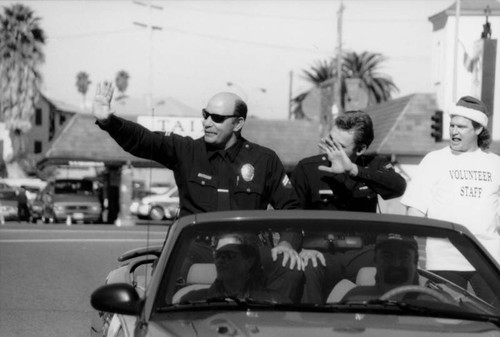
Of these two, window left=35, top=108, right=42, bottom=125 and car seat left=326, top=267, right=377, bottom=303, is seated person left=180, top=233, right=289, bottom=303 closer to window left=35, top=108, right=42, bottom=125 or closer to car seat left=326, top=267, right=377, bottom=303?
car seat left=326, top=267, right=377, bottom=303

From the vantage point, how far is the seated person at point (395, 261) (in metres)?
5.24

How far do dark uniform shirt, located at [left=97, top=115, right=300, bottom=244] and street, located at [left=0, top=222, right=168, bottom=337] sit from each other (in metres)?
0.45

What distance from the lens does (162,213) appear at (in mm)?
43188

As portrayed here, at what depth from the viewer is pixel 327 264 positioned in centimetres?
553

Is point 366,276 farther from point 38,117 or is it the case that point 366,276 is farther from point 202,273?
point 38,117

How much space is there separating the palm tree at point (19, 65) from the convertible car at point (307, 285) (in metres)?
62.4

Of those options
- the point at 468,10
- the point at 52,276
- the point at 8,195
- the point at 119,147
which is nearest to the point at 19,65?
the point at 119,147

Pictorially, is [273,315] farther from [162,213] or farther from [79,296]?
[162,213]

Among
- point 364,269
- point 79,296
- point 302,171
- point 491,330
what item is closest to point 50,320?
point 79,296

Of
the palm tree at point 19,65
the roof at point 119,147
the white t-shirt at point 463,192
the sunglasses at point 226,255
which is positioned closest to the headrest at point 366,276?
the sunglasses at point 226,255

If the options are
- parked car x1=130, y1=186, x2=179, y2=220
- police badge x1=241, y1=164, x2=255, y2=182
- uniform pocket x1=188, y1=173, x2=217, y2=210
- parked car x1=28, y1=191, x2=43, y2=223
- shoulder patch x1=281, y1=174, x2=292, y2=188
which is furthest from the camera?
parked car x1=28, y1=191, x2=43, y2=223

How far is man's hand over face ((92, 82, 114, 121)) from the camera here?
7.01 meters

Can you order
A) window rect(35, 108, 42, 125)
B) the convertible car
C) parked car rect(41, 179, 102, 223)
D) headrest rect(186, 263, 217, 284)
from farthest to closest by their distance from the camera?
window rect(35, 108, 42, 125) < parked car rect(41, 179, 102, 223) < headrest rect(186, 263, 217, 284) < the convertible car

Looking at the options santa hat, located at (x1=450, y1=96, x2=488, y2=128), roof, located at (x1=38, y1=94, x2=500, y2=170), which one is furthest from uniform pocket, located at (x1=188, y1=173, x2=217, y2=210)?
roof, located at (x1=38, y1=94, x2=500, y2=170)
